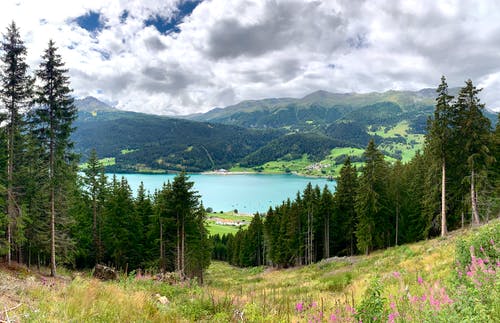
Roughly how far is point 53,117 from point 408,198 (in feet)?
129

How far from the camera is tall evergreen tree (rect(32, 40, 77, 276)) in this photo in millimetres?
18328

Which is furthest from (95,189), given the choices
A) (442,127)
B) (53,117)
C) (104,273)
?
(442,127)

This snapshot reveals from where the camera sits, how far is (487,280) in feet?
13.0

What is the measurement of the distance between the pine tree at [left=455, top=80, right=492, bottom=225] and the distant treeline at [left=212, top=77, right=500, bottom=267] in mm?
64

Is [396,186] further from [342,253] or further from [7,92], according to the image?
[7,92]

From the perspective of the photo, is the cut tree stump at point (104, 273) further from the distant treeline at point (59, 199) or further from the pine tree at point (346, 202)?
the pine tree at point (346, 202)

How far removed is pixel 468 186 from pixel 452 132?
610 centimetres

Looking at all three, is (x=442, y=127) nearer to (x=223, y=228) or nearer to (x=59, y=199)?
(x=59, y=199)

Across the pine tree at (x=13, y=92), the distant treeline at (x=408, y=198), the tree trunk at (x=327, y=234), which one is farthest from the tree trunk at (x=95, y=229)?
the tree trunk at (x=327, y=234)

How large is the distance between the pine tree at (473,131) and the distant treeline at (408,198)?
64mm

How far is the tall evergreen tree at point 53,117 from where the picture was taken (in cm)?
1833

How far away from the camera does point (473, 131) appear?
72.6 feet

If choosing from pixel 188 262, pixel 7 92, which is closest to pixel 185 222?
pixel 188 262

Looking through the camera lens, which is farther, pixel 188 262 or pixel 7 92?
pixel 188 262
